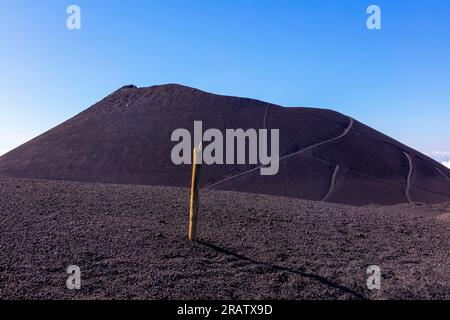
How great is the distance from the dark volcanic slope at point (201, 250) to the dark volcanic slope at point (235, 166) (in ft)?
61.5

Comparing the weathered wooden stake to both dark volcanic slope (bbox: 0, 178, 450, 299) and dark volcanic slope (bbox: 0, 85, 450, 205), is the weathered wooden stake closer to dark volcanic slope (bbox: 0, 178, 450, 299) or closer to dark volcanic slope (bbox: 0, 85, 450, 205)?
dark volcanic slope (bbox: 0, 178, 450, 299)

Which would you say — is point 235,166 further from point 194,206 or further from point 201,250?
point 201,250

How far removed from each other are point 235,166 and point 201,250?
28247 millimetres

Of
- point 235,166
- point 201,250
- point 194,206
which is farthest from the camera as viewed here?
point 235,166

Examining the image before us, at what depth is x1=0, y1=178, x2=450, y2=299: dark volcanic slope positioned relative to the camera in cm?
774

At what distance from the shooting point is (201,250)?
950 cm

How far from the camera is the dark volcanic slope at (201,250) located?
25.4 ft

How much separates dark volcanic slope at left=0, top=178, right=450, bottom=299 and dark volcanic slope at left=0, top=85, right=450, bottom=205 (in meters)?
18.8

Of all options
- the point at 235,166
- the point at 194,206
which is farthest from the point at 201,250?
the point at 235,166

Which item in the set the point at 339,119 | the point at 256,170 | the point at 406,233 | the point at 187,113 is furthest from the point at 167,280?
the point at 339,119

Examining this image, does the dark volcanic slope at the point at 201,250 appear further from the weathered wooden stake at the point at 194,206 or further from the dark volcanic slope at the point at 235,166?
the dark volcanic slope at the point at 235,166

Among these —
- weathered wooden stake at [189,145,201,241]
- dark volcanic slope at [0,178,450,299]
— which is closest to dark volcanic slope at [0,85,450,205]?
dark volcanic slope at [0,178,450,299]

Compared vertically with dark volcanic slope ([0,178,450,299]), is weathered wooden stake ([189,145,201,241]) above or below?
above
